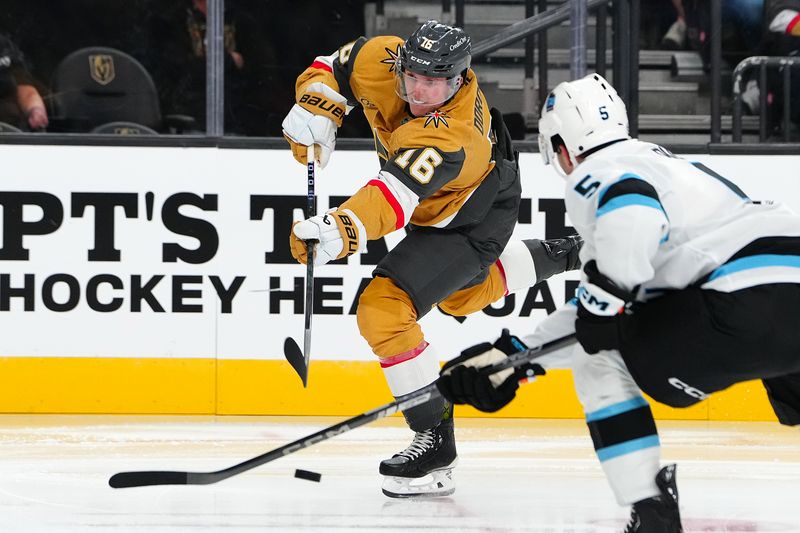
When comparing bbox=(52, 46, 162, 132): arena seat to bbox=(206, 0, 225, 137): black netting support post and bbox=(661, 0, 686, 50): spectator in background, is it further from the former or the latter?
bbox=(661, 0, 686, 50): spectator in background

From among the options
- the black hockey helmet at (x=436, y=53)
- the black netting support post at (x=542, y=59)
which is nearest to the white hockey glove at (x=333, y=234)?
the black hockey helmet at (x=436, y=53)

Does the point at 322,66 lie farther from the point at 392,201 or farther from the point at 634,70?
the point at 634,70

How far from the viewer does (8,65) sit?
4.05m

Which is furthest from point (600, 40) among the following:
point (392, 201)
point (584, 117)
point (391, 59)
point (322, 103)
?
point (584, 117)

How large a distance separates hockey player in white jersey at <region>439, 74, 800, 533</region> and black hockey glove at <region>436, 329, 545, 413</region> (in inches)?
5.0

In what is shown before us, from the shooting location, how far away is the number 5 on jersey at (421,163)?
2.89 m

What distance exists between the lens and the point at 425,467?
9.96ft

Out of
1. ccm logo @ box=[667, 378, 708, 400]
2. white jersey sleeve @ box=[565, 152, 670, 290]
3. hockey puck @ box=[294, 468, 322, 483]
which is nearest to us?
white jersey sleeve @ box=[565, 152, 670, 290]

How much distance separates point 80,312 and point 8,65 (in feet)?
2.84

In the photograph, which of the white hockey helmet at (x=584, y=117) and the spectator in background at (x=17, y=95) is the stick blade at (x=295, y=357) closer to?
the white hockey helmet at (x=584, y=117)

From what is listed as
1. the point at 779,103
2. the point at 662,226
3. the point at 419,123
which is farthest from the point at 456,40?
the point at 779,103

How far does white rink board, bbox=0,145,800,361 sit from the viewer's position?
13.2ft

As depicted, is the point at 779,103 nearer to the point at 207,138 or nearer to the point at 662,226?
the point at 207,138

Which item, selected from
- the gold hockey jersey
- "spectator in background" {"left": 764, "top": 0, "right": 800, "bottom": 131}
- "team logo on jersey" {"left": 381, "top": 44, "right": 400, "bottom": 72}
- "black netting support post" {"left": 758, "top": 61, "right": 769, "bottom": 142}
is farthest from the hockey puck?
"spectator in background" {"left": 764, "top": 0, "right": 800, "bottom": 131}
